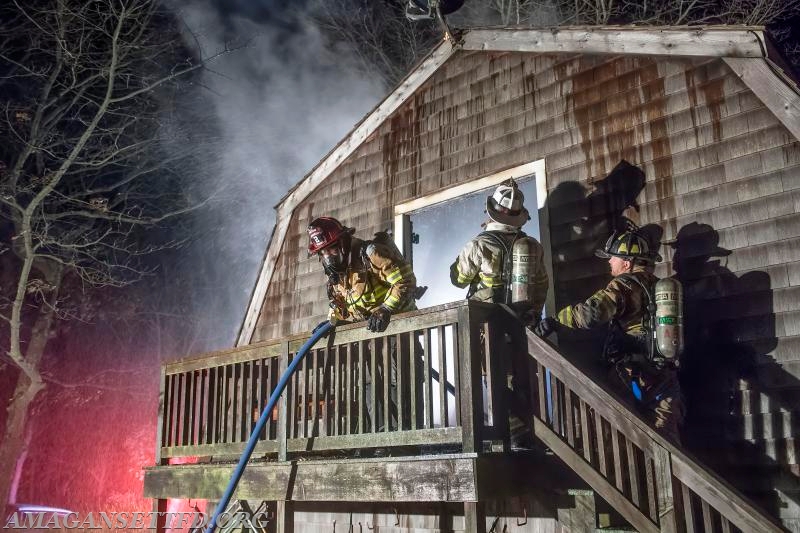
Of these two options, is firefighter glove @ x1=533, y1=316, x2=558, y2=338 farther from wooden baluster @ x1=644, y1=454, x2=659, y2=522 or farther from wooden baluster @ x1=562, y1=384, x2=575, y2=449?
wooden baluster @ x1=644, y1=454, x2=659, y2=522

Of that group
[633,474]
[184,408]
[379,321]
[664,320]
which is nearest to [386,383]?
[379,321]

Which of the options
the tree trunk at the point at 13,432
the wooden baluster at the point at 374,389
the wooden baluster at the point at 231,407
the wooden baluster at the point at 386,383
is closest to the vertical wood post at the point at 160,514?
the wooden baluster at the point at 231,407

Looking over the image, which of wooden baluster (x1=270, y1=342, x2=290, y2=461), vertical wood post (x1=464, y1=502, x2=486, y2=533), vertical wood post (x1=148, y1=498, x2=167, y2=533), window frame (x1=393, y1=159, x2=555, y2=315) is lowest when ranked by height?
vertical wood post (x1=148, y1=498, x2=167, y2=533)

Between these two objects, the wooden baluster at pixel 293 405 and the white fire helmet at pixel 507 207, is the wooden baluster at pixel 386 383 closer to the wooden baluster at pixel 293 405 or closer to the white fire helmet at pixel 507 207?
the wooden baluster at pixel 293 405

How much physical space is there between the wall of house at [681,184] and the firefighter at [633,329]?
1.82ft

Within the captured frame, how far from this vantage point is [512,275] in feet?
16.3

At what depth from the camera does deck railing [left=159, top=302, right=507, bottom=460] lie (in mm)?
4211

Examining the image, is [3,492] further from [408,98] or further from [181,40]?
[408,98]

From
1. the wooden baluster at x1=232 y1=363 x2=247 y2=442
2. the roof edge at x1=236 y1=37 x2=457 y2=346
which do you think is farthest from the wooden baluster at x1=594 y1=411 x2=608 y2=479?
the roof edge at x1=236 y1=37 x2=457 y2=346

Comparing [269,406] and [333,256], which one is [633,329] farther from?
[269,406]

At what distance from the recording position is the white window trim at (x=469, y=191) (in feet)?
21.3

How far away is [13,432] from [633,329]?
16.5 m

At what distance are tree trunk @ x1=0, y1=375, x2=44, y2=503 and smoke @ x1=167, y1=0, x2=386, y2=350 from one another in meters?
7.96

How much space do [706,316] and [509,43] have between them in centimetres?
368
